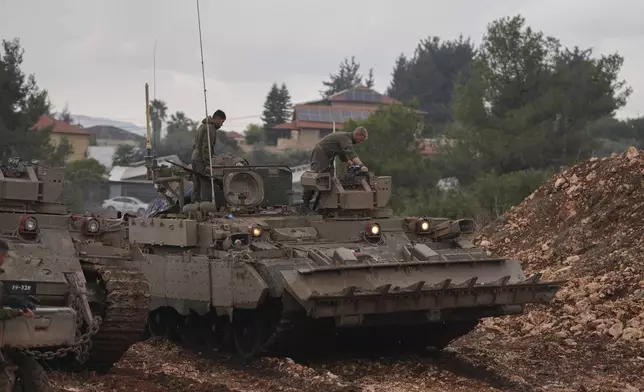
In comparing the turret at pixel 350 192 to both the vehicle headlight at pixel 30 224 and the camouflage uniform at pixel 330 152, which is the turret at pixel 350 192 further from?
the vehicle headlight at pixel 30 224

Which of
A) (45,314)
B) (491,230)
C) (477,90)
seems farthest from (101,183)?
(45,314)

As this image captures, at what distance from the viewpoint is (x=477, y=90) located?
33.8m

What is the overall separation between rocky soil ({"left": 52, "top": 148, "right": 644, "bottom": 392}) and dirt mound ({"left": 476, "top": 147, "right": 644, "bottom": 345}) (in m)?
0.02

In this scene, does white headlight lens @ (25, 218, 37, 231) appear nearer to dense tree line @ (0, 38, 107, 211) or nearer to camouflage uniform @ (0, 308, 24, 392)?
camouflage uniform @ (0, 308, 24, 392)

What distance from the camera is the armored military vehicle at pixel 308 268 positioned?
12289 mm

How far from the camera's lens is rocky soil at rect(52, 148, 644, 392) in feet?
37.1

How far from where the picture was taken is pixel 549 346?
13.7 meters

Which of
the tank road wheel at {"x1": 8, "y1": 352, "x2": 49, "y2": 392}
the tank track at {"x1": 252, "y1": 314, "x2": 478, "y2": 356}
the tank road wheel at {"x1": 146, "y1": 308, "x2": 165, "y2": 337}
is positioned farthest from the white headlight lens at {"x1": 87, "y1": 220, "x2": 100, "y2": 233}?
the tank road wheel at {"x1": 146, "y1": 308, "x2": 165, "y2": 337}

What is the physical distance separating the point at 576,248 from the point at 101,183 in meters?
33.9

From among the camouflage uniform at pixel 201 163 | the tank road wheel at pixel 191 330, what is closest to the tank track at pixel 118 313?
the tank road wheel at pixel 191 330

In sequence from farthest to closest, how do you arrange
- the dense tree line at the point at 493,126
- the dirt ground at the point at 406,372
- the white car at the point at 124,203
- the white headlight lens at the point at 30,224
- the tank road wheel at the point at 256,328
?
the white car at the point at 124,203 < the dense tree line at the point at 493,126 < the tank road wheel at the point at 256,328 < the white headlight lens at the point at 30,224 < the dirt ground at the point at 406,372

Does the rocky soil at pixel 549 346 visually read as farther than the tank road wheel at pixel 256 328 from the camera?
No

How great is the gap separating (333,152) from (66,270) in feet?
16.9

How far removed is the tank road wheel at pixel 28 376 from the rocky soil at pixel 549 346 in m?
1.22
